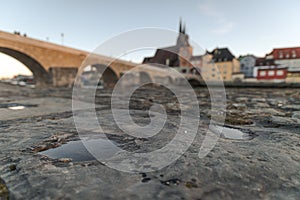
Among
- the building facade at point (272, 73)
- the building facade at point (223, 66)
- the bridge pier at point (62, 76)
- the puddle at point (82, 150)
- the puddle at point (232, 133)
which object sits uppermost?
the building facade at point (223, 66)

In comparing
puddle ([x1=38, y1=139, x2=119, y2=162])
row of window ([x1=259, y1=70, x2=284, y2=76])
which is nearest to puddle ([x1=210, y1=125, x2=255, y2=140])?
puddle ([x1=38, y1=139, x2=119, y2=162])

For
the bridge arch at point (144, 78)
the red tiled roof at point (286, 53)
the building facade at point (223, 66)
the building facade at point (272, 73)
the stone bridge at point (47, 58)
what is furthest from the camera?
the building facade at point (223, 66)

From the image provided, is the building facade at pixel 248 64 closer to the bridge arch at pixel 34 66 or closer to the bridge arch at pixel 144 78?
the bridge arch at pixel 144 78

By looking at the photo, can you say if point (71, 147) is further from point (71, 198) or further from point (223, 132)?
point (223, 132)

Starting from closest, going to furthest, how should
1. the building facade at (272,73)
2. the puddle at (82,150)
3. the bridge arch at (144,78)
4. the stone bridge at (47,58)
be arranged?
the puddle at (82,150) < the stone bridge at (47,58) < the bridge arch at (144,78) < the building facade at (272,73)

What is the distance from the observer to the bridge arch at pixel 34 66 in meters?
15.4

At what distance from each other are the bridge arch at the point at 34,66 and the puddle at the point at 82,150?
1742cm

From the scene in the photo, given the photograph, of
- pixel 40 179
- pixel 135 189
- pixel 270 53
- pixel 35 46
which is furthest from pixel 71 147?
pixel 270 53

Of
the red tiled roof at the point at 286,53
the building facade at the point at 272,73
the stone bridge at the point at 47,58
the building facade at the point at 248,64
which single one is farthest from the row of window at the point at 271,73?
the stone bridge at the point at 47,58

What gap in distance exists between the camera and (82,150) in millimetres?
1591

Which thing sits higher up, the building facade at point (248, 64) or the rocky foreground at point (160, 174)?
the building facade at point (248, 64)

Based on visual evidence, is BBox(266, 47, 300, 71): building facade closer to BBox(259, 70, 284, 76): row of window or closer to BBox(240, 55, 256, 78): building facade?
BBox(240, 55, 256, 78): building facade

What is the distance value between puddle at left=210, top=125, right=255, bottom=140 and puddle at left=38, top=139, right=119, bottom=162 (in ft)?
4.36

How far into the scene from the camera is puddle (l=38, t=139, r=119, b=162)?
1440mm
